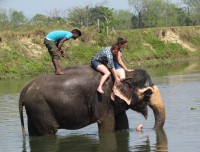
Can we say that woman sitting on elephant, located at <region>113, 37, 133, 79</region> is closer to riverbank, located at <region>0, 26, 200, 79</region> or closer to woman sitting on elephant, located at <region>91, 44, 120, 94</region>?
woman sitting on elephant, located at <region>91, 44, 120, 94</region>

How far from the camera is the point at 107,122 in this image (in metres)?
12.5

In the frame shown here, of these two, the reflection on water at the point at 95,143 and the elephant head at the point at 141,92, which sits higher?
the elephant head at the point at 141,92

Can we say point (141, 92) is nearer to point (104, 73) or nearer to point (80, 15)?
point (104, 73)

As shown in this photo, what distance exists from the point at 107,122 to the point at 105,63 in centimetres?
120

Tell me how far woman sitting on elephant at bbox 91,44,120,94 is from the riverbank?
77.4 ft

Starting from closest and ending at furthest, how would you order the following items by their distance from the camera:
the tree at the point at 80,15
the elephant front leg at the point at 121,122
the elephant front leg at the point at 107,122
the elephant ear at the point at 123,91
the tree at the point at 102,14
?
the elephant ear at the point at 123,91, the elephant front leg at the point at 107,122, the elephant front leg at the point at 121,122, the tree at the point at 102,14, the tree at the point at 80,15

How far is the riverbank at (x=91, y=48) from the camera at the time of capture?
129 ft

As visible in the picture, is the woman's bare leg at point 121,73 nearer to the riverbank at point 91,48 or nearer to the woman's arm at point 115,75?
the woman's arm at point 115,75

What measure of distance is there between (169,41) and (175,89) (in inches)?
1375

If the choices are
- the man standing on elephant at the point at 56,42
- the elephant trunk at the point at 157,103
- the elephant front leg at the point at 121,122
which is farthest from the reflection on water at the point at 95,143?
the man standing on elephant at the point at 56,42

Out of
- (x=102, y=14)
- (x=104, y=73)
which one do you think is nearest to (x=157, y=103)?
(x=104, y=73)

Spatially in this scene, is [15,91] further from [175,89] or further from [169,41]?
[169,41]

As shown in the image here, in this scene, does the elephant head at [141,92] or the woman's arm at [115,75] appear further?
the elephant head at [141,92]

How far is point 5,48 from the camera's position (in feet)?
136
